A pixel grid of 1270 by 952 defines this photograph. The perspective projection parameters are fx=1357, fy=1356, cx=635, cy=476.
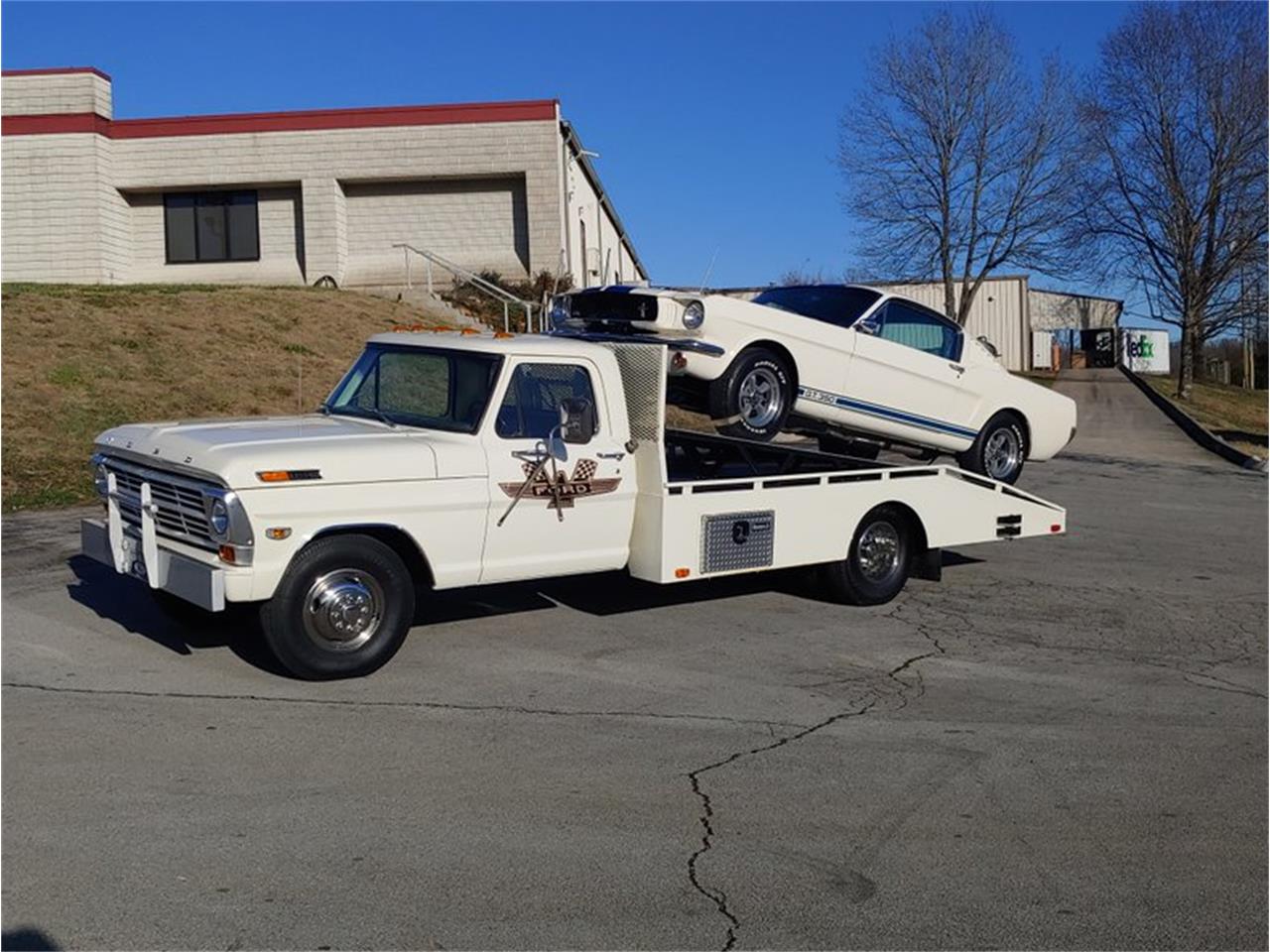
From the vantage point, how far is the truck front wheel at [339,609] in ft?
24.1

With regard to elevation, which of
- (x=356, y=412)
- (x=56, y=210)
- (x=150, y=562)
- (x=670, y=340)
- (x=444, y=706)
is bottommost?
(x=444, y=706)

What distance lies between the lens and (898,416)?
11180 mm

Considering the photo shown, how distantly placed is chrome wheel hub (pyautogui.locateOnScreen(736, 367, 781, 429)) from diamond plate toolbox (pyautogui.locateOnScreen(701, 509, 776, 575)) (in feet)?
3.06

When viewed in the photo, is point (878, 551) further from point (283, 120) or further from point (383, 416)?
point (283, 120)

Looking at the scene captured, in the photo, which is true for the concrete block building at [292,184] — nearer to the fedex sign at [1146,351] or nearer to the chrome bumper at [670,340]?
the chrome bumper at [670,340]

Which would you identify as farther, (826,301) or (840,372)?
(826,301)

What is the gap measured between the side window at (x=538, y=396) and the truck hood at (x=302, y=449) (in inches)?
12.3

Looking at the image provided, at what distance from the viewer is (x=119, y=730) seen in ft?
22.0

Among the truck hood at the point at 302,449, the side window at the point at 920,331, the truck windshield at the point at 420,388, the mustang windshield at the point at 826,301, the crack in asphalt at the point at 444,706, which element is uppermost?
the mustang windshield at the point at 826,301

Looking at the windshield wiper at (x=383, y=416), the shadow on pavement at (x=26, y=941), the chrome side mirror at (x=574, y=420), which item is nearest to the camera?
the shadow on pavement at (x=26, y=941)

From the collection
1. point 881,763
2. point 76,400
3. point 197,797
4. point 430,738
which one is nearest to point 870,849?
point 881,763

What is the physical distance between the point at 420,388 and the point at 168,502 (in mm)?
1720

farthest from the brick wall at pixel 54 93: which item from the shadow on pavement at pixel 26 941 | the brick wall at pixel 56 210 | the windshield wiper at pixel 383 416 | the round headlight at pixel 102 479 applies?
the shadow on pavement at pixel 26 941

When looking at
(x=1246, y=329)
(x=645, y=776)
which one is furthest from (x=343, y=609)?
(x=1246, y=329)
